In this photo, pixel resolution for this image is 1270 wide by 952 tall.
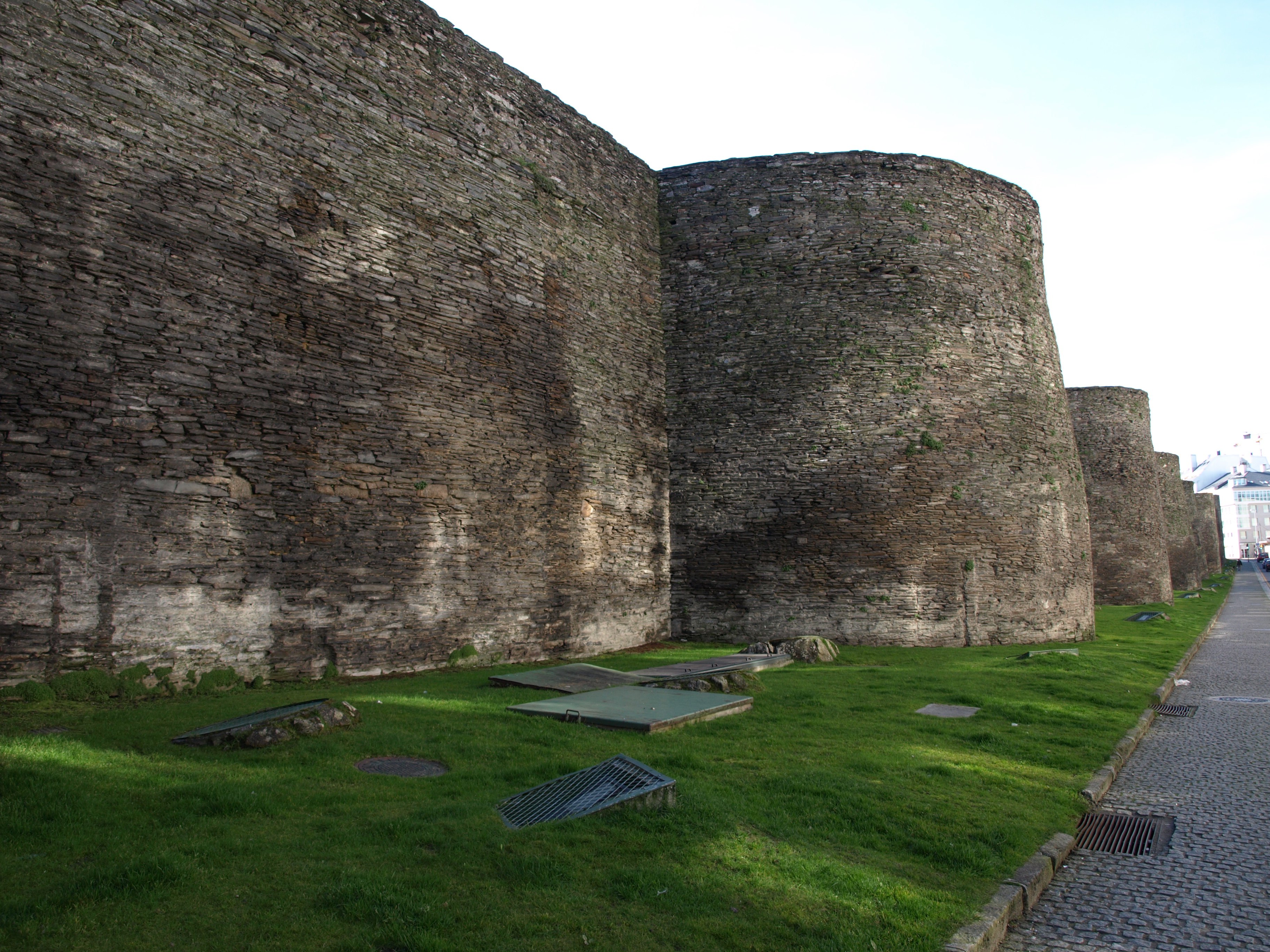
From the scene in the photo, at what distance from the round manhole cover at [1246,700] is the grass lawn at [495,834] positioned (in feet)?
14.1

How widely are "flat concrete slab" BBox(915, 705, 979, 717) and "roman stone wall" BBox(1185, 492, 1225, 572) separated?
39.5 metres

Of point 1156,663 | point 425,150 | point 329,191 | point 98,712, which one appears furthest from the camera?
point 1156,663

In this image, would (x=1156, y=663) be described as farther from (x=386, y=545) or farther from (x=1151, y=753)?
(x=386, y=545)

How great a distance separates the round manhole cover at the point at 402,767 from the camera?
16.0ft

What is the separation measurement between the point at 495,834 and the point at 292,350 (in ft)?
20.3

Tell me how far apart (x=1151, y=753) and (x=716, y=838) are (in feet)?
16.5

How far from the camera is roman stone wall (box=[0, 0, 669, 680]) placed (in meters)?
6.73

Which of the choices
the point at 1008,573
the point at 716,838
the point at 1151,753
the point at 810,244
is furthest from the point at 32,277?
the point at 1008,573

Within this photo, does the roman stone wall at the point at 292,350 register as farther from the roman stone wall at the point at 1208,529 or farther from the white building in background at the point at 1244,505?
the white building in background at the point at 1244,505

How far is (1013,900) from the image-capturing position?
142 inches

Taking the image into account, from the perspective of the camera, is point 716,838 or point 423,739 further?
point 423,739

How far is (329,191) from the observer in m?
9.09

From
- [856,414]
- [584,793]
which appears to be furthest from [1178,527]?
[584,793]

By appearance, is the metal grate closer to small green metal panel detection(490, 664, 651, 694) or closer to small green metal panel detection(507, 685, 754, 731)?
small green metal panel detection(507, 685, 754, 731)
